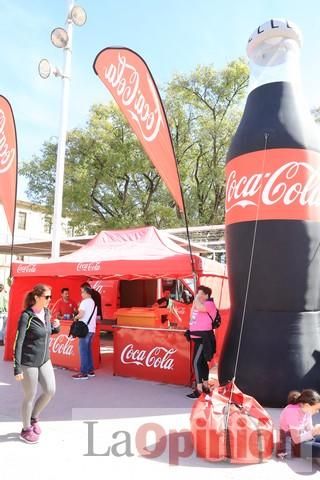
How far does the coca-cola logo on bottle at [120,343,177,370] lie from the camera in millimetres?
8203

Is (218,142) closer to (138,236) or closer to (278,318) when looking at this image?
(138,236)

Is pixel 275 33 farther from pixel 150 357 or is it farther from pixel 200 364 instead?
pixel 150 357

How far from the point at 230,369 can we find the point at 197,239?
13735 mm

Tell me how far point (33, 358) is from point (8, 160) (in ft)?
→ 22.4

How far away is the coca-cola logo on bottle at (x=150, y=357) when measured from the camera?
8.20 metres

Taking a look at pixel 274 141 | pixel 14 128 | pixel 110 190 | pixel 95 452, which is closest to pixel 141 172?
pixel 110 190

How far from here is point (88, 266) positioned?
873 cm

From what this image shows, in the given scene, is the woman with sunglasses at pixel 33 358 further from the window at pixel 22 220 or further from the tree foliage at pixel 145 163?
the window at pixel 22 220

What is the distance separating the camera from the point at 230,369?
22.2 feet

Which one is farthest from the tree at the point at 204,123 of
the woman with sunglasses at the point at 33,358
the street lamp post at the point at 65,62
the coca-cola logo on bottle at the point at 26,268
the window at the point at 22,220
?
the window at the point at 22,220

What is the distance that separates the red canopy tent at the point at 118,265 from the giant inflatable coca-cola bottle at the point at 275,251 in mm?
1214

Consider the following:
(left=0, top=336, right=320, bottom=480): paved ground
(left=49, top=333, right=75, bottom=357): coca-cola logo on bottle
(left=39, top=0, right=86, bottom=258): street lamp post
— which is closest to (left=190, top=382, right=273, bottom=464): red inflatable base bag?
(left=0, top=336, right=320, bottom=480): paved ground

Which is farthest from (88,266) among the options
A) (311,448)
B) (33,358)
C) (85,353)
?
(311,448)

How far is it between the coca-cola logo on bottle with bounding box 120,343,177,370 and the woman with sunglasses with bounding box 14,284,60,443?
3.57 m
